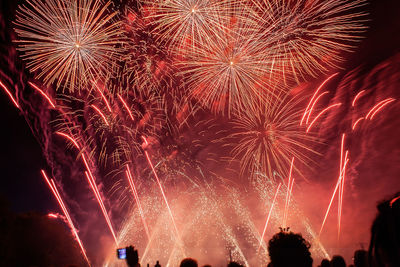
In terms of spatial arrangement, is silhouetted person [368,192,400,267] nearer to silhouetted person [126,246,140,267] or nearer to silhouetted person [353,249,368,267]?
silhouetted person [353,249,368,267]

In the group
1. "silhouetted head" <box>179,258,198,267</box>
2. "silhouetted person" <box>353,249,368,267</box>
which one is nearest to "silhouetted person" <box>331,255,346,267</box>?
"silhouetted person" <box>353,249,368,267</box>

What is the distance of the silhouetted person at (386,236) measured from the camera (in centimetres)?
136

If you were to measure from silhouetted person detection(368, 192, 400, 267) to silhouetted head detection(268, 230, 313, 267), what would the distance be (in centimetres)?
62

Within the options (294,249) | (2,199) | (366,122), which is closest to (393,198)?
(294,249)

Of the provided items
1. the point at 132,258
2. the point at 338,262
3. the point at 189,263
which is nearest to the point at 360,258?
the point at 338,262

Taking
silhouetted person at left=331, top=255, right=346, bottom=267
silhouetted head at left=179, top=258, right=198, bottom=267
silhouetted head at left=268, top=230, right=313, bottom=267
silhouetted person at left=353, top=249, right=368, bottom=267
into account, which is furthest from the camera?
silhouetted head at left=179, top=258, right=198, bottom=267

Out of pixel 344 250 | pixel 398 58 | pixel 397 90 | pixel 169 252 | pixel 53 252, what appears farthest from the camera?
pixel 169 252

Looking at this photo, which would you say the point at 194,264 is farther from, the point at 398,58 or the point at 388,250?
the point at 398,58

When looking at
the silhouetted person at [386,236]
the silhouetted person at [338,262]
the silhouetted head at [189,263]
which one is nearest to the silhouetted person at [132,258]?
the silhouetted head at [189,263]

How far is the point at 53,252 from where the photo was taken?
50.7 ft

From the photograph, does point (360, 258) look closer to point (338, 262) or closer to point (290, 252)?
point (338, 262)

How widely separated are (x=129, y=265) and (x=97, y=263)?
70.5 feet

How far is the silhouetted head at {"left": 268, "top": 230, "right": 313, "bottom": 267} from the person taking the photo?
2.04 metres

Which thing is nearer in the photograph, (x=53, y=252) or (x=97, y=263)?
(x=53, y=252)
